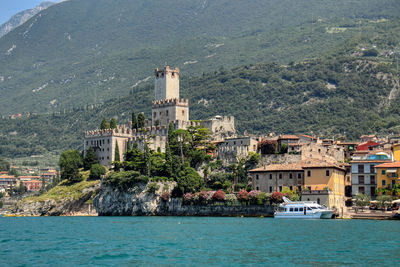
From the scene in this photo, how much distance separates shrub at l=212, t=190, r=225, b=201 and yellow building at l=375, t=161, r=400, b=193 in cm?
1864

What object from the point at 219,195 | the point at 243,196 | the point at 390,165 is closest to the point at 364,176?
the point at 390,165

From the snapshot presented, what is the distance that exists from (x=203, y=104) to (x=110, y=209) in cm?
10502

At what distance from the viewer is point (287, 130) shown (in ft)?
510

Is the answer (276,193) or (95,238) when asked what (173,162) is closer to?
(276,193)

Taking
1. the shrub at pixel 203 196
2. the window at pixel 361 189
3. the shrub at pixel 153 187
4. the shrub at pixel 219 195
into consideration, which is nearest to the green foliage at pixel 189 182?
the shrub at pixel 203 196

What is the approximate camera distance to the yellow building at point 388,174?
74.6 m

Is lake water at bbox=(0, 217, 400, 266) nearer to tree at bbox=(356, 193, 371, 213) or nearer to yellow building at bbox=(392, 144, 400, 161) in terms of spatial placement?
tree at bbox=(356, 193, 371, 213)

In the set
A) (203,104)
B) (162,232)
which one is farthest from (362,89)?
(162,232)

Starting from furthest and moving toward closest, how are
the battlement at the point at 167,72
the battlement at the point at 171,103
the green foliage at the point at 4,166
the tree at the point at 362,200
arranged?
the green foliage at the point at 4,166 → the battlement at the point at 167,72 → the battlement at the point at 171,103 → the tree at the point at 362,200

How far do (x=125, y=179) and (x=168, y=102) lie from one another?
2180 cm

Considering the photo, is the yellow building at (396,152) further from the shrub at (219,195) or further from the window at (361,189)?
the shrub at (219,195)

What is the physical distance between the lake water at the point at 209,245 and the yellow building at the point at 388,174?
12571 mm

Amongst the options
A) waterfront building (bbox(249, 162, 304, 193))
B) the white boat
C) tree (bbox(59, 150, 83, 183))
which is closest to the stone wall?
waterfront building (bbox(249, 162, 304, 193))

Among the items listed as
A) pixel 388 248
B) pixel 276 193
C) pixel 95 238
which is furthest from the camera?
pixel 276 193
